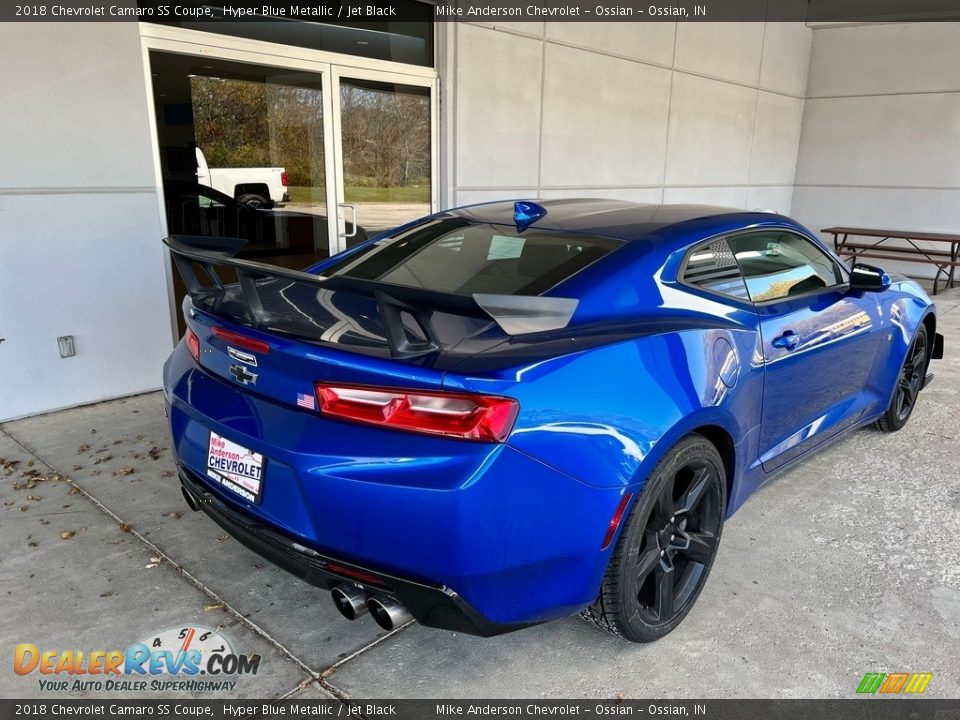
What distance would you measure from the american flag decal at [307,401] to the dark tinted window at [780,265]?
185cm

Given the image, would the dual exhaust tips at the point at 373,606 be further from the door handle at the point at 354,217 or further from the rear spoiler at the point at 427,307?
the door handle at the point at 354,217

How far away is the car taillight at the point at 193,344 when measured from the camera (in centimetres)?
248

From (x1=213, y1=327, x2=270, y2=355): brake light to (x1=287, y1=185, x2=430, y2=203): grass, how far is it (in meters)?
3.84

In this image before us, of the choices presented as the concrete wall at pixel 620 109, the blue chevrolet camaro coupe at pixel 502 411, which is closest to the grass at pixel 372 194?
the concrete wall at pixel 620 109

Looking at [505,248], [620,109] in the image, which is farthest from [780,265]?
[620,109]

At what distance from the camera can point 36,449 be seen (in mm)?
4168

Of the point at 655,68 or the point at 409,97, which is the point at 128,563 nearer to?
the point at 409,97

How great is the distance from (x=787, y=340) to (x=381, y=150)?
453cm

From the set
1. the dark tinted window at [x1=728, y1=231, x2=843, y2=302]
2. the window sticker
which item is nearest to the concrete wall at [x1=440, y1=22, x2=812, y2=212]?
the dark tinted window at [x1=728, y1=231, x2=843, y2=302]

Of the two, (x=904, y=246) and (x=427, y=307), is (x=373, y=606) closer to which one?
(x=427, y=307)

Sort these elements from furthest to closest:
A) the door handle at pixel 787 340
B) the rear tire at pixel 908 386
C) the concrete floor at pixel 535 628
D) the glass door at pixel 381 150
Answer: the glass door at pixel 381 150 → the rear tire at pixel 908 386 → the door handle at pixel 787 340 → the concrete floor at pixel 535 628

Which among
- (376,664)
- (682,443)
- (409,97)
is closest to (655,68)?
(409,97)

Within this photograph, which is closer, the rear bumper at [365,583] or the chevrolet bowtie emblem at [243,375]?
the rear bumper at [365,583]

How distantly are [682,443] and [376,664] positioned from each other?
126cm
